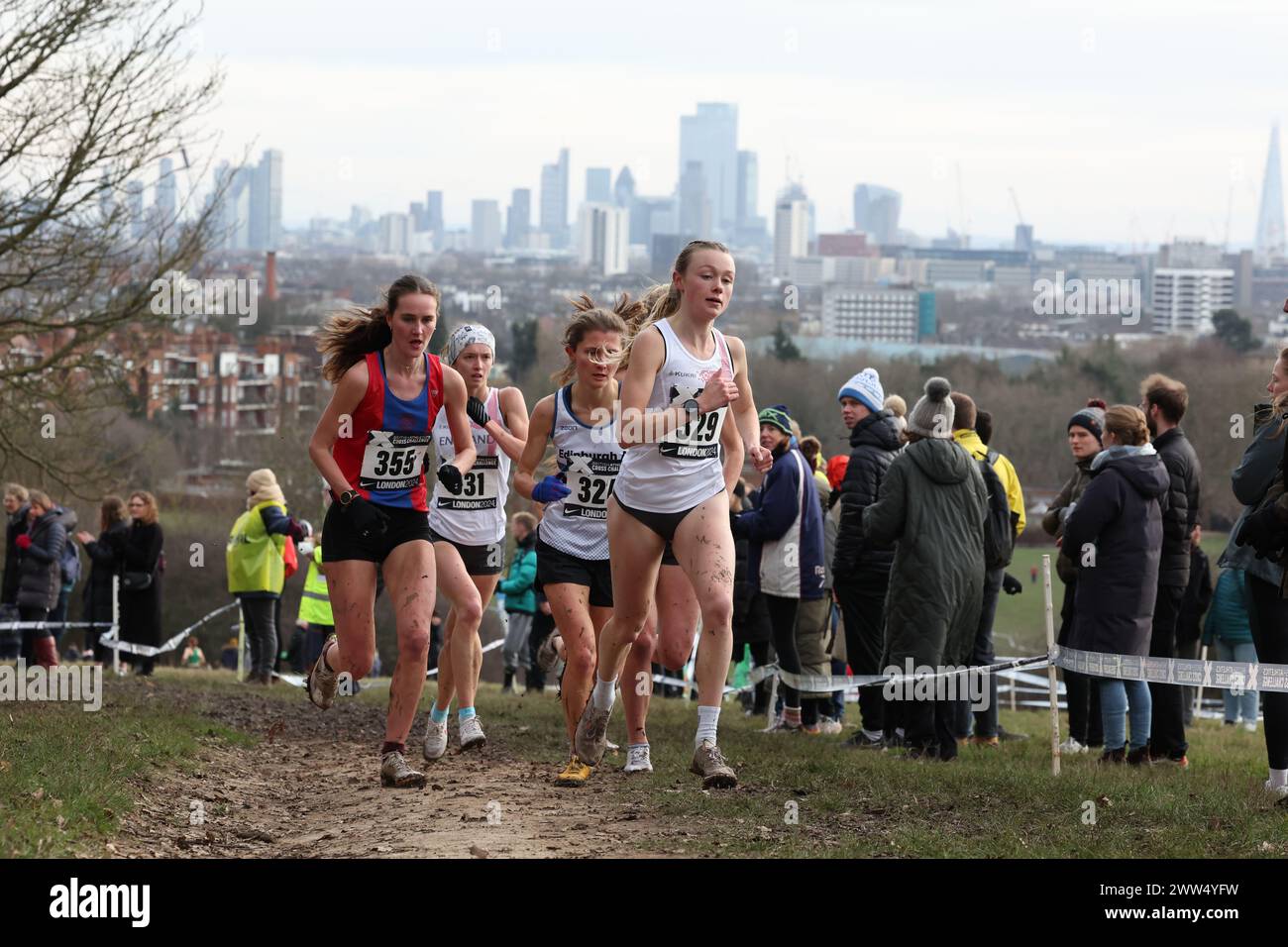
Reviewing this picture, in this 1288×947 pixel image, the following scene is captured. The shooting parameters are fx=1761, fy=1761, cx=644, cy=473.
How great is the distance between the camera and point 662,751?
10.8 metres

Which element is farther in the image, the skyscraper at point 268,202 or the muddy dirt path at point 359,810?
the skyscraper at point 268,202

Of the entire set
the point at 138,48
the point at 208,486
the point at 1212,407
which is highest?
the point at 138,48

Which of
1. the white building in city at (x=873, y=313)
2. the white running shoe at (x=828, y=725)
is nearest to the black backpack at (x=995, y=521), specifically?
the white running shoe at (x=828, y=725)

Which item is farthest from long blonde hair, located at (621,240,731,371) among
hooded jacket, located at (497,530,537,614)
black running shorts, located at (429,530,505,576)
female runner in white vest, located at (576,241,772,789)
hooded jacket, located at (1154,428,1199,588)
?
hooded jacket, located at (497,530,537,614)

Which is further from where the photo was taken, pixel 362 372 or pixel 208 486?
pixel 208 486

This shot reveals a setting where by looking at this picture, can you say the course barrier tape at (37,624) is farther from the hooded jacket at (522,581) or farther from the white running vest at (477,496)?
the white running vest at (477,496)

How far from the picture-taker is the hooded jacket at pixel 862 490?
11.8 metres

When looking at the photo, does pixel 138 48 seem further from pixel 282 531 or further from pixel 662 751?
pixel 662 751

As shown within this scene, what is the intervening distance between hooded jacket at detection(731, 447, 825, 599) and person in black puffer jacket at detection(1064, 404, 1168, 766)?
2172mm

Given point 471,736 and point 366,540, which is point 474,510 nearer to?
point 471,736

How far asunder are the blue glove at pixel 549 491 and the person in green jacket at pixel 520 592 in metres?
8.14

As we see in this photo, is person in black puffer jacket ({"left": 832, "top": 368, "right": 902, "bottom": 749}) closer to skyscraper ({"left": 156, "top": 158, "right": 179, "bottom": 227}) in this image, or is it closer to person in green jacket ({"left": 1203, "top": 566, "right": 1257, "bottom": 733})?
person in green jacket ({"left": 1203, "top": 566, "right": 1257, "bottom": 733})
